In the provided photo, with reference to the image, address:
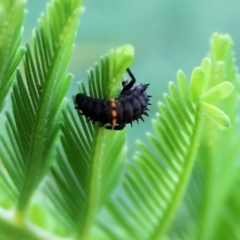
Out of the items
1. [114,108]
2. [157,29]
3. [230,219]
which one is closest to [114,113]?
[114,108]

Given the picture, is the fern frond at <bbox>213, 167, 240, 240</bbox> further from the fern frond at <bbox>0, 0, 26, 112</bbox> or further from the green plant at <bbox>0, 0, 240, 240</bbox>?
the fern frond at <bbox>0, 0, 26, 112</bbox>

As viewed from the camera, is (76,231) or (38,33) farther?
(76,231)

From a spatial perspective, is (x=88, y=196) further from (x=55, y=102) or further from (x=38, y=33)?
(x=38, y=33)

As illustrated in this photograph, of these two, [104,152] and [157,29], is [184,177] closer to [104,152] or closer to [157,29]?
[104,152]

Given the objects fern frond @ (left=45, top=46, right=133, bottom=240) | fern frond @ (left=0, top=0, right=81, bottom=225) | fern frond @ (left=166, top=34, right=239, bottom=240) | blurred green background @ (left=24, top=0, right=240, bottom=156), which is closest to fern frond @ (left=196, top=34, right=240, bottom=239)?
fern frond @ (left=166, top=34, right=239, bottom=240)

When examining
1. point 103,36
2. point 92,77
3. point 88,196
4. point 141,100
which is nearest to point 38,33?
point 92,77

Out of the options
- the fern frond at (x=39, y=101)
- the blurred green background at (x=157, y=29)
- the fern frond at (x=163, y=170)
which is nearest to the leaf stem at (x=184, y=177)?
the fern frond at (x=163, y=170)

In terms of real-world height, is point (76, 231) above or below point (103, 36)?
below
